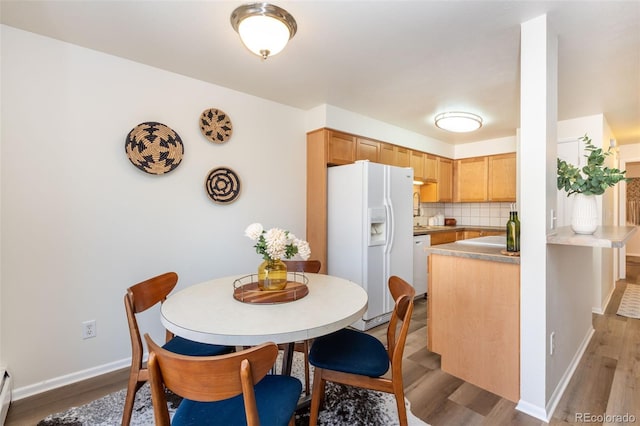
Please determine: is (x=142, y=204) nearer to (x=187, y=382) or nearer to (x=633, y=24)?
(x=187, y=382)

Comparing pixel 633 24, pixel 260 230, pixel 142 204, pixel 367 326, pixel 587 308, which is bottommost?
pixel 367 326

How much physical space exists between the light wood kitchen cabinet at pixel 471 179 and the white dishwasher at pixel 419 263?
140cm

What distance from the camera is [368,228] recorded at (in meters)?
3.01

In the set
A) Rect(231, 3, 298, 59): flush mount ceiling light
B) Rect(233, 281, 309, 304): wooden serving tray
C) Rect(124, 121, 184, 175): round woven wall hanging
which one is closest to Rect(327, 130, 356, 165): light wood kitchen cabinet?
Rect(124, 121, 184, 175): round woven wall hanging

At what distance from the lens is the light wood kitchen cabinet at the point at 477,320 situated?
73.3 inches

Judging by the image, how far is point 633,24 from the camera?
5.78 ft

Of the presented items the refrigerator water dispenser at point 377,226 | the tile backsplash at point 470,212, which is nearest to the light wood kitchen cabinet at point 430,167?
the tile backsplash at point 470,212

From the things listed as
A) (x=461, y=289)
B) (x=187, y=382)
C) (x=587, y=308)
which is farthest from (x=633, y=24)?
(x=187, y=382)

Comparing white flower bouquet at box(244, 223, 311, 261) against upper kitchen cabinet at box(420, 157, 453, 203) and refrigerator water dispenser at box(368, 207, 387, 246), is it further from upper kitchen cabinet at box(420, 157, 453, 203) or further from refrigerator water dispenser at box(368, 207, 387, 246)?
upper kitchen cabinet at box(420, 157, 453, 203)

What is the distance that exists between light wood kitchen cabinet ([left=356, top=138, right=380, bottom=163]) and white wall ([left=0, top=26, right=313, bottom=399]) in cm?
145

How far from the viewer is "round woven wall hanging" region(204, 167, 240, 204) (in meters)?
2.65

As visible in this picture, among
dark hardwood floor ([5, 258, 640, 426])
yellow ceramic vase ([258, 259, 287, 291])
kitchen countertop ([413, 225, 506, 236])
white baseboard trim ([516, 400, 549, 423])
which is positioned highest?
kitchen countertop ([413, 225, 506, 236])

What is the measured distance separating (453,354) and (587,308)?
1483mm

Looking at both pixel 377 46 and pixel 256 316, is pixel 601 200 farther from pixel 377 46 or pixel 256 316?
pixel 256 316
